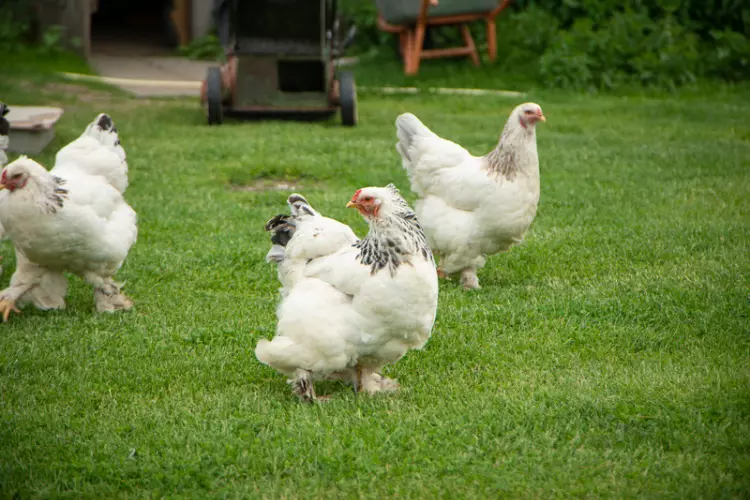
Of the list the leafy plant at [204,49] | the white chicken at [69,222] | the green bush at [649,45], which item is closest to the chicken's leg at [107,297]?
the white chicken at [69,222]

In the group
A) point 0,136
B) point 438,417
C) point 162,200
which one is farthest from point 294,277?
point 162,200

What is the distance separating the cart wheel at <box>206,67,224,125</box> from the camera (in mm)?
10188

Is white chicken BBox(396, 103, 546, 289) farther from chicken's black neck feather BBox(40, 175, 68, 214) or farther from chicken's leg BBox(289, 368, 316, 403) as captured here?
chicken's black neck feather BBox(40, 175, 68, 214)

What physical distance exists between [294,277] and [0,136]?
275 centimetres

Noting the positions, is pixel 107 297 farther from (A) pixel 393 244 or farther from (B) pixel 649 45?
(B) pixel 649 45

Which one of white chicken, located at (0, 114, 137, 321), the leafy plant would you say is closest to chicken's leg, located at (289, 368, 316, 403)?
white chicken, located at (0, 114, 137, 321)

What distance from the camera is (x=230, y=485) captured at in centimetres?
349

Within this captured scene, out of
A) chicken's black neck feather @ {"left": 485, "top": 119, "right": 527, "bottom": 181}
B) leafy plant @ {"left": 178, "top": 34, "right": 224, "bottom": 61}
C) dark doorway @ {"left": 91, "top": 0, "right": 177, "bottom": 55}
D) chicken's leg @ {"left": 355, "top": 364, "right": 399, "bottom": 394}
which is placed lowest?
dark doorway @ {"left": 91, "top": 0, "right": 177, "bottom": 55}

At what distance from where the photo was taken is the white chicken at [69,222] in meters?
4.97

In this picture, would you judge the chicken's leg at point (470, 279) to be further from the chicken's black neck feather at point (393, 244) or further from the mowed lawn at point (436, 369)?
the chicken's black neck feather at point (393, 244)

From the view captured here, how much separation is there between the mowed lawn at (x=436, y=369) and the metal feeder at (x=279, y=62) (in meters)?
2.11

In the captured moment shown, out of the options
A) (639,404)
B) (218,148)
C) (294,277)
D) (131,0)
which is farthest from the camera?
(131,0)

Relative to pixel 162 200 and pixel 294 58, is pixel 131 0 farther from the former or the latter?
pixel 162 200

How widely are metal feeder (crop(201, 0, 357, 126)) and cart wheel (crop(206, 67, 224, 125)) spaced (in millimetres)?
12
